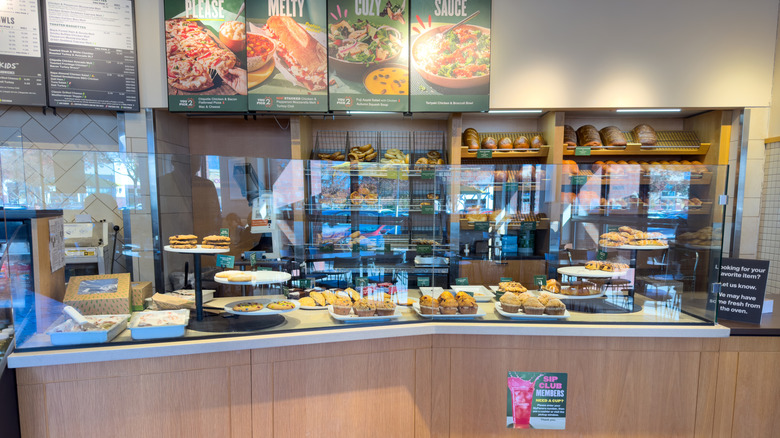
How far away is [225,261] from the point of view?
6.33ft

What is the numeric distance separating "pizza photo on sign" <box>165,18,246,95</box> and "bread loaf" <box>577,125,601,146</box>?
10.7 feet

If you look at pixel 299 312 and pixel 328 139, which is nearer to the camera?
pixel 299 312

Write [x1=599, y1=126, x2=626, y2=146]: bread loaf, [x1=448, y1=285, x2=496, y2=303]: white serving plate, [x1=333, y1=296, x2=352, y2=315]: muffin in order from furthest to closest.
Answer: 1. [x1=599, y1=126, x2=626, y2=146]: bread loaf
2. [x1=448, y1=285, x2=496, y2=303]: white serving plate
3. [x1=333, y1=296, x2=352, y2=315]: muffin

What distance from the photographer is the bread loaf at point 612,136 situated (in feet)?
11.6

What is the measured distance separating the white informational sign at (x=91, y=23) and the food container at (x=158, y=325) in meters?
2.65

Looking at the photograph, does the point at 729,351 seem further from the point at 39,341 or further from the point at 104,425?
the point at 39,341

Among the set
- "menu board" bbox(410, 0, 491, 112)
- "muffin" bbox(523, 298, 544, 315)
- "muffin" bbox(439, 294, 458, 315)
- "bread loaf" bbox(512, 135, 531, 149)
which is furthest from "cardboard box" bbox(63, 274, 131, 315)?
"bread loaf" bbox(512, 135, 531, 149)

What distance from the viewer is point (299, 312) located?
205cm

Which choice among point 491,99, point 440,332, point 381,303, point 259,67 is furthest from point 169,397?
point 491,99

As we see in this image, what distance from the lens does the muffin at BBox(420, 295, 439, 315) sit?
1956 millimetres

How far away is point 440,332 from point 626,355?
3.11 feet

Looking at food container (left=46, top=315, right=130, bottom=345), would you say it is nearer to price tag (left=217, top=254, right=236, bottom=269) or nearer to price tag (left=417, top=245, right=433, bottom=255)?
price tag (left=217, top=254, right=236, bottom=269)

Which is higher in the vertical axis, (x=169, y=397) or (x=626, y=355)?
(x=626, y=355)

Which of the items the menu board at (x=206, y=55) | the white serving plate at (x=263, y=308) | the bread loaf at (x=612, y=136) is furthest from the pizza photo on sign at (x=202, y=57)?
the bread loaf at (x=612, y=136)
